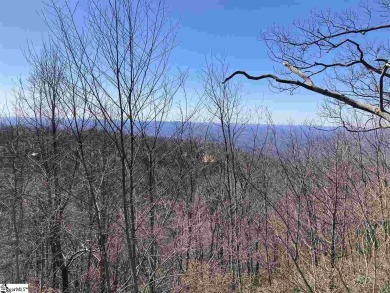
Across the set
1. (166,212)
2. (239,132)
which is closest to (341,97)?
(166,212)

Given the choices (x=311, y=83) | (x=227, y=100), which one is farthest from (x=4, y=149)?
(x=311, y=83)

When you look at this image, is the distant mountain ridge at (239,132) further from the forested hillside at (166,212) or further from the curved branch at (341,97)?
the curved branch at (341,97)

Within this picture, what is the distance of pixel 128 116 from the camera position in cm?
409

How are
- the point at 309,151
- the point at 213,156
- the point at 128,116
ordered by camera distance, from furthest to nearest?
the point at 213,156, the point at 309,151, the point at 128,116

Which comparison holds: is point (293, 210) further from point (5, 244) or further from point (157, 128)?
point (5, 244)

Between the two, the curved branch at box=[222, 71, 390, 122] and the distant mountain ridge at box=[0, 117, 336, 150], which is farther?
the distant mountain ridge at box=[0, 117, 336, 150]

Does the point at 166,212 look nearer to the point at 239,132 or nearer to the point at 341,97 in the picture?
the point at 239,132

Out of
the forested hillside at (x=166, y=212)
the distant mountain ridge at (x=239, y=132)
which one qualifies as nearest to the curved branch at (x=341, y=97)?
the forested hillside at (x=166, y=212)

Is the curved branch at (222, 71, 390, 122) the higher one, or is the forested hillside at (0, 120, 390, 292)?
the curved branch at (222, 71, 390, 122)

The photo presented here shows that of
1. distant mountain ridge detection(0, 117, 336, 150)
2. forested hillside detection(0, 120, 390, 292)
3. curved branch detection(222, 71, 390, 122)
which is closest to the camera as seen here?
curved branch detection(222, 71, 390, 122)

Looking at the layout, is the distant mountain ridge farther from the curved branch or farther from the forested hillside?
the curved branch

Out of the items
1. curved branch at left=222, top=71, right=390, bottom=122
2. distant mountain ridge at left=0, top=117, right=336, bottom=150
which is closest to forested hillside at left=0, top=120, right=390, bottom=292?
distant mountain ridge at left=0, top=117, right=336, bottom=150

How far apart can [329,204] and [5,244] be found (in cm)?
1171

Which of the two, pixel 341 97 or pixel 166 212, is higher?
pixel 341 97
